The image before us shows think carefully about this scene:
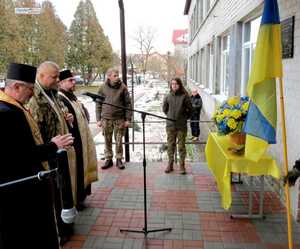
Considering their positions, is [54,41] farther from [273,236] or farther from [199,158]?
[273,236]

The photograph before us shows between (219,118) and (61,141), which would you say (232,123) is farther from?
(61,141)

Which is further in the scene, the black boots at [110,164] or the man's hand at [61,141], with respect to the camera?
the black boots at [110,164]

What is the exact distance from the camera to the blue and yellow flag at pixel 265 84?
2850mm

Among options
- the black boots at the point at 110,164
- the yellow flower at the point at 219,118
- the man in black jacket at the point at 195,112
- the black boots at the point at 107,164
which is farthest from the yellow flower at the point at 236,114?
the man in black jacket at the point at 195,112

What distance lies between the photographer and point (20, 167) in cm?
230

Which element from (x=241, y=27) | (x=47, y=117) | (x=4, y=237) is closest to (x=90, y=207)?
(x=47, y=117)

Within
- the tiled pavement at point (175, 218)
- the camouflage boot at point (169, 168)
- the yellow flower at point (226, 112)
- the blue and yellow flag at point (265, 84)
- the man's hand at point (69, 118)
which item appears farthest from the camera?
the camouflage boot at point (169, 168)

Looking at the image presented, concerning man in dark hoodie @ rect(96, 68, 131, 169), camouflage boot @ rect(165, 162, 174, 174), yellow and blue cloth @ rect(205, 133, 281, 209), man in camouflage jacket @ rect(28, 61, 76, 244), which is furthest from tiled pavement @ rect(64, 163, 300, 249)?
man in dark hoodie @ rect(96, 68, 131, 169)

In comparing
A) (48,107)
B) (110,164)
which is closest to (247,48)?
(110,164)

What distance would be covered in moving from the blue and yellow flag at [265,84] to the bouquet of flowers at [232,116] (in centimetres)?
87

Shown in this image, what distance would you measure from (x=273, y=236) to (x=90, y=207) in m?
2.17

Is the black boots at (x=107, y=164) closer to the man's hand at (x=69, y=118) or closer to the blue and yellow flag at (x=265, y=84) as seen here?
the man's hand at (x=69, y=118)

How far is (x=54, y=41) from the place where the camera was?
2877 centimetres

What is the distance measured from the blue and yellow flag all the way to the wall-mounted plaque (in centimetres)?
122
